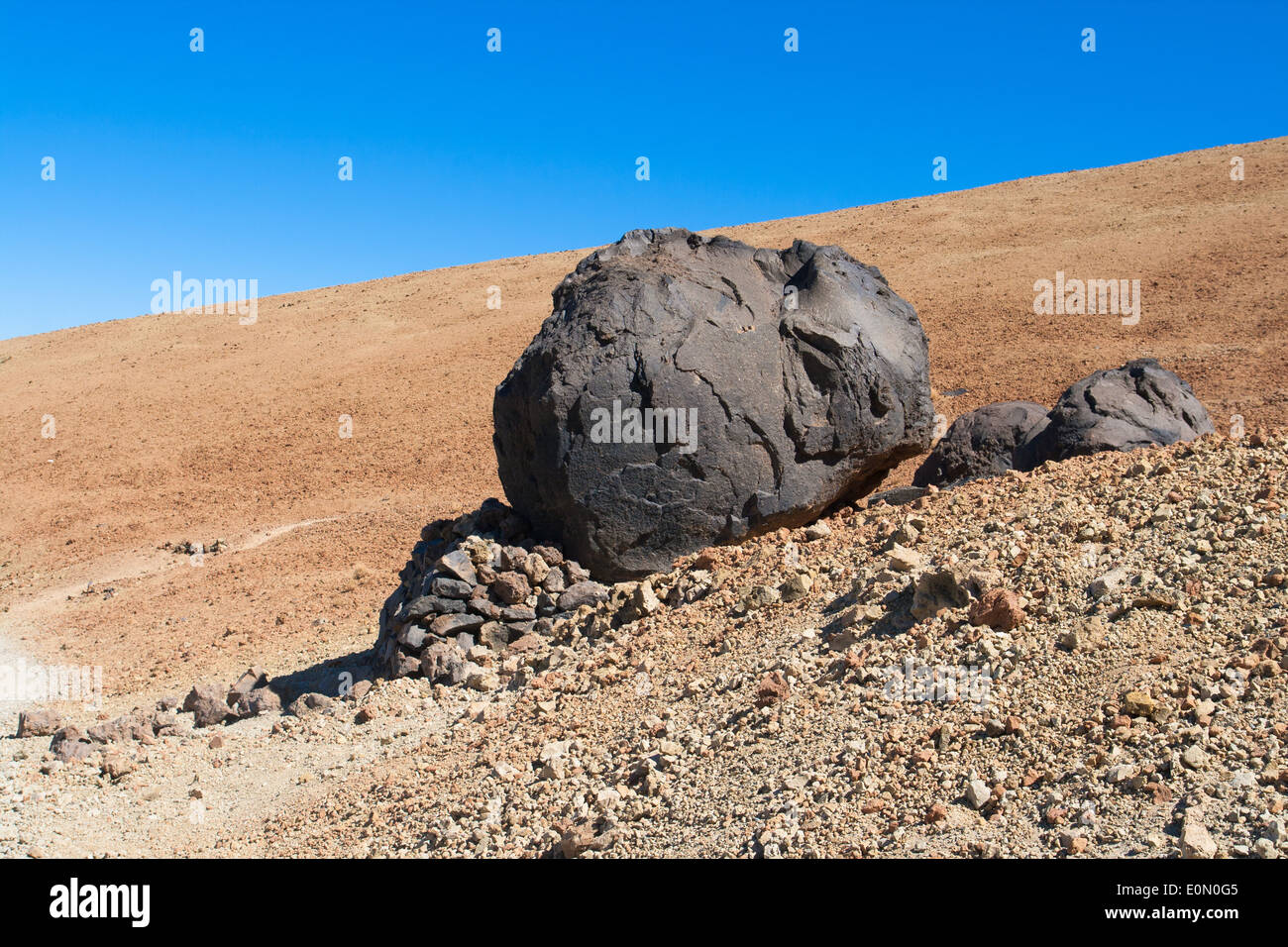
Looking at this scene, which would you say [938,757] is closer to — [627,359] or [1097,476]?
[1097,476]

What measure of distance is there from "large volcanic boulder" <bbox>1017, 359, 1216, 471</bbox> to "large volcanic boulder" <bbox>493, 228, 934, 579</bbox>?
5.88 feet

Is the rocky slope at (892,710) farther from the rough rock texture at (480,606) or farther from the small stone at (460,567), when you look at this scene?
the small stone at (460,567)

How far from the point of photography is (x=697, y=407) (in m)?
7.52

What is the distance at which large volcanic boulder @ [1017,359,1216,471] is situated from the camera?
9148 mm

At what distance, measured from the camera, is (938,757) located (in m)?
4.26

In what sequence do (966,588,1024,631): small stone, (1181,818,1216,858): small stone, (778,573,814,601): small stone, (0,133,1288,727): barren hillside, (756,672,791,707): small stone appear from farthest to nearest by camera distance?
(0,133,1288,727): barren hillside, (778,573,814,601): small stone, (756,672,791,707): small stone, (966,588,1024,631): small stone, (1181,818,1216,858): small stone

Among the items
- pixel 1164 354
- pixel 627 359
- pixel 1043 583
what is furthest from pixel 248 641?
pixel 1164 354

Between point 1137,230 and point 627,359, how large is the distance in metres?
21.6

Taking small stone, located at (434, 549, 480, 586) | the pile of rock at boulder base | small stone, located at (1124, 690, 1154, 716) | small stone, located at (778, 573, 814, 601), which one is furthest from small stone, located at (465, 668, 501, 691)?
small stone, located at (1124, 690, 1154, 716)

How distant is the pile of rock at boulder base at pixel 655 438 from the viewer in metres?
7.51

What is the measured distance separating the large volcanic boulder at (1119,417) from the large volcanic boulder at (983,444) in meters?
0.20

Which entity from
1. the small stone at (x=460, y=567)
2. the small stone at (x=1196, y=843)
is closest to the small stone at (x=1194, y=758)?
the small stone at (x=1196, y=843)

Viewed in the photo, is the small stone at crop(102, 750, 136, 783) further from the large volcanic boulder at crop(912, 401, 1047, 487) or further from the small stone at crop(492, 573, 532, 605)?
the large volcanic boulder at crop(912, 401, 1047, 487)

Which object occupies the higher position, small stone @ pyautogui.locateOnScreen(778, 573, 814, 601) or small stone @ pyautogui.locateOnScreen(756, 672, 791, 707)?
small stone @ pyautogui.locateOnScreen(778, 573, 814, 601)
